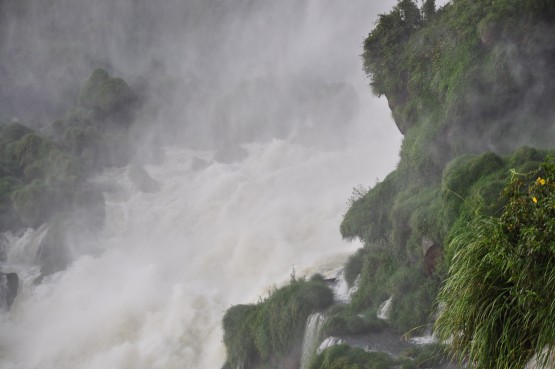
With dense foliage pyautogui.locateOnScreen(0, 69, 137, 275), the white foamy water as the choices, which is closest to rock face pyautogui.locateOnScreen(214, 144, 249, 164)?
the white foamy water

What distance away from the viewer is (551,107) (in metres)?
15.8

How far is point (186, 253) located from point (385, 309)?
19853mm

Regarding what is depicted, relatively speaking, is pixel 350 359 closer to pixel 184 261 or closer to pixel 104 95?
pixel 184 261

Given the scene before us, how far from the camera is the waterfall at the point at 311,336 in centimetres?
1537

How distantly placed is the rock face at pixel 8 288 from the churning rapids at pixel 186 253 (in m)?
0.45

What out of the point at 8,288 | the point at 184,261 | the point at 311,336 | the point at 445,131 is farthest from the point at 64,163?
the point at 445,131

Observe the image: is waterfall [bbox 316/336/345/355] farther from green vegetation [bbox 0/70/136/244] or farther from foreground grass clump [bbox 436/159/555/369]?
green vegetation [bbox 0/70/136/244]

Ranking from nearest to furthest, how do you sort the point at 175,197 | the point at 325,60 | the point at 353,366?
the point at 353,366, the point at 175,197, the point at 325,60

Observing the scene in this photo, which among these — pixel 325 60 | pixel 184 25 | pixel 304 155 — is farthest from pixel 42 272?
pixel 184 25

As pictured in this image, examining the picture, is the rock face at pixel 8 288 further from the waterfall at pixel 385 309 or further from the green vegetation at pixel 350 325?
the waterfall at pixel 385 309

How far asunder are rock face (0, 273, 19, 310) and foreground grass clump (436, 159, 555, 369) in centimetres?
3349

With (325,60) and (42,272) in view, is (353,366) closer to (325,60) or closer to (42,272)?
(42,272)

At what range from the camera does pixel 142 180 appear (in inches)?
1737

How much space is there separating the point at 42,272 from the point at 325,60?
115 feet
